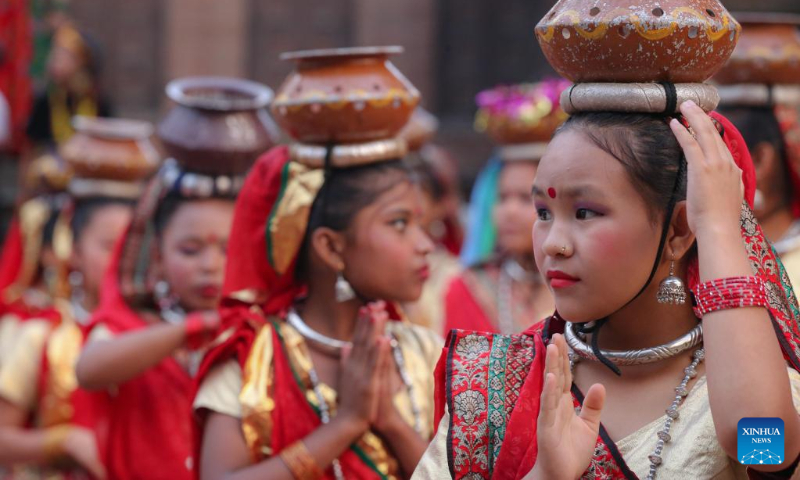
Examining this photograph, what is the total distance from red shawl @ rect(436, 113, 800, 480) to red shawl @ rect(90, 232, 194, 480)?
7.17 ft

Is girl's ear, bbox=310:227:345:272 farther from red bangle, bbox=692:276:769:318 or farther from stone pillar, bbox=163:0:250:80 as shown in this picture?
stone pillar, bbox=163:0:250:80

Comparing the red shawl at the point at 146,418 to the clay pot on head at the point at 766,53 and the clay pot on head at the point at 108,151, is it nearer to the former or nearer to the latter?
the clay pot on head at the point at 108,151

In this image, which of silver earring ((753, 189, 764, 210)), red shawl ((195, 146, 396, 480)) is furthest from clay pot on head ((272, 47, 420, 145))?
silver earring ((753, 189, 764, 210))

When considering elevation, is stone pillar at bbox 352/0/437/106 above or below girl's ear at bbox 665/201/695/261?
below

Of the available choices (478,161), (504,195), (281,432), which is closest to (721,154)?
(281,432)

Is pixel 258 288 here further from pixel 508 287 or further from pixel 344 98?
pixel 508 287

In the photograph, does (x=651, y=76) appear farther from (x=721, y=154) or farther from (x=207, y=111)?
(x=207, y=111)

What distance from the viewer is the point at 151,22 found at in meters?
10.6

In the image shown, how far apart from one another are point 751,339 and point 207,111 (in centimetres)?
249

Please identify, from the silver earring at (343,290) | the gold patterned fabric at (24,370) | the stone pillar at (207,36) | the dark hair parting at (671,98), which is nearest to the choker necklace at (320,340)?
the silver earring at (343,290)

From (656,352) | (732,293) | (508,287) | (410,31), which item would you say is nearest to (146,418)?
(508,287)

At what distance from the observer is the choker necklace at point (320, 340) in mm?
3357

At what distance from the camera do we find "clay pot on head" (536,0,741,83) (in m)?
2.21

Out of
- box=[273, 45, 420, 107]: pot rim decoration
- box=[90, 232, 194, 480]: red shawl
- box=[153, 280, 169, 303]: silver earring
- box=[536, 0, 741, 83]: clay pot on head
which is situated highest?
box=[536, 0, 741, 83]: clay pot on head
